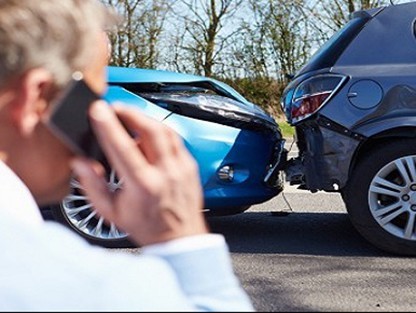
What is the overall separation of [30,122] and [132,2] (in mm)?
17263

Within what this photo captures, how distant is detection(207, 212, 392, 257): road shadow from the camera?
4.94 metres

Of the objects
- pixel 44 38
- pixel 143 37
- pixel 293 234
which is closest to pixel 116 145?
pixel 44 38

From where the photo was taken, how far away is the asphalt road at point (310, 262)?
383 centimetres

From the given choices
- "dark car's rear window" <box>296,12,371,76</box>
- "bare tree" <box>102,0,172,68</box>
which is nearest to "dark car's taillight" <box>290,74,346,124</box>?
"dark car's rear window" <box>296,12,371,76</box>

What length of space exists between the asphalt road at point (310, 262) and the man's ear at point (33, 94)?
7.24 feet

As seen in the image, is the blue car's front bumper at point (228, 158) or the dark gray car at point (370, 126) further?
the blue car's front bumper at point (228, 158)

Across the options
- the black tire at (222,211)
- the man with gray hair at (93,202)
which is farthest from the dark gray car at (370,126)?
the man with gray hair at (93,202)

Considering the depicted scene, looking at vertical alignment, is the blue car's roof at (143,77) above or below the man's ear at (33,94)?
below

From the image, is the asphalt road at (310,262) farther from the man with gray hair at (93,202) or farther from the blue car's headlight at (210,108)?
the man with gray hair at (93,202)

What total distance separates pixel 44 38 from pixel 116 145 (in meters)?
0.16

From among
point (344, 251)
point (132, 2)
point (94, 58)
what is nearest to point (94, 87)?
point (94, 58)

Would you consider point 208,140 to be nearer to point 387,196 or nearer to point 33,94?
point 387,196

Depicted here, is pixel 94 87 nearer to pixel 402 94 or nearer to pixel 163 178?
pixel 163 178

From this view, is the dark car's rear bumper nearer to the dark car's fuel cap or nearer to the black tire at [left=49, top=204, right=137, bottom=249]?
the dark car's fuel cap
